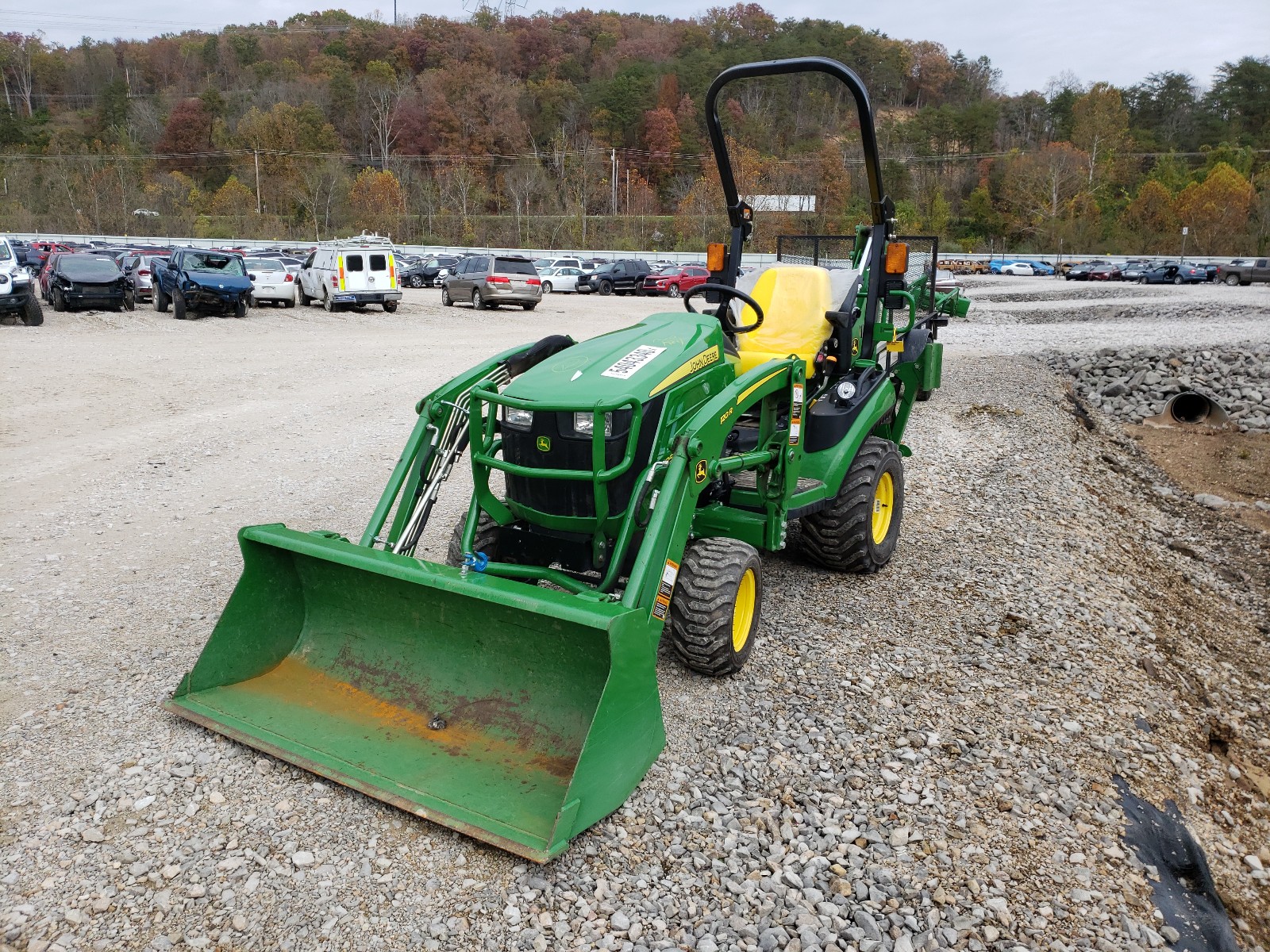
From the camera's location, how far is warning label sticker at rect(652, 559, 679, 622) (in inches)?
152

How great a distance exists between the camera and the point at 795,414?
16.4ft

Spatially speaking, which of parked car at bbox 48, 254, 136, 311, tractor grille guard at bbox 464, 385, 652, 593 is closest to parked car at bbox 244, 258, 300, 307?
parked car at bbox 48, 254, 136, 311

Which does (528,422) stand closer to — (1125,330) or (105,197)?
(1125,330)

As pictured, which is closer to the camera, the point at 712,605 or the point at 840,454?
the point at 712,605

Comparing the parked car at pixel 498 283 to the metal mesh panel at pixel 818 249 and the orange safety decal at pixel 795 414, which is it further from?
the orange safety decal at pixel 795 414

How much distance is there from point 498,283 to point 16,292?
11.4 m

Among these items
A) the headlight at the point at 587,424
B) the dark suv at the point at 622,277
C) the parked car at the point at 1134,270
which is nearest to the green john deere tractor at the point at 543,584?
the headlight at the point at 587,424

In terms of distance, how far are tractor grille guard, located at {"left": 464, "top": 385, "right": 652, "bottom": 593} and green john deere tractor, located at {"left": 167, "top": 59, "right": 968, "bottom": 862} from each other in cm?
1

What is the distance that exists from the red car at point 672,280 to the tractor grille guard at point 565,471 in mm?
29350

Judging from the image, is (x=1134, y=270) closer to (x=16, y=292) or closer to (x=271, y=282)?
(x=271, y=282)

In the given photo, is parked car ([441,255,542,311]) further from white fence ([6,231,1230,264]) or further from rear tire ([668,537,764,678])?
rear tire ([668,537,764,678])

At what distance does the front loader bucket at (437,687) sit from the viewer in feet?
11.1

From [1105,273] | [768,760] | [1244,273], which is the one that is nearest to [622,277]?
[1105,273]

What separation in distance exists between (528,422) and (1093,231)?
244 feet
